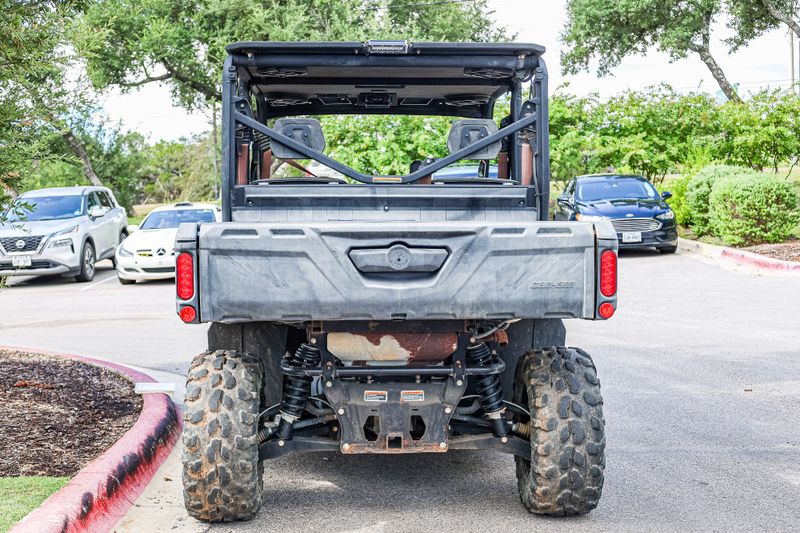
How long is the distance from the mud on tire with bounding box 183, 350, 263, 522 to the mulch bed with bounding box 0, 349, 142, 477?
1.08 m

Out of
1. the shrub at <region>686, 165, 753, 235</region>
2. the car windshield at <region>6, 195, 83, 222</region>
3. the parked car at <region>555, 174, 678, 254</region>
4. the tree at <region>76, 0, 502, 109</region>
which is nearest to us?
the parked car at <region>555, 174, 678, 254</region>

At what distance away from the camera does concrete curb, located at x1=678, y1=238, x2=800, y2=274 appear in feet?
54.2

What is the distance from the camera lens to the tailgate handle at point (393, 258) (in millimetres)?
4672

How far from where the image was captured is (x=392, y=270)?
469cm

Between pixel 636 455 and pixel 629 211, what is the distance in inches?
553

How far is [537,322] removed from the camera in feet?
19.1

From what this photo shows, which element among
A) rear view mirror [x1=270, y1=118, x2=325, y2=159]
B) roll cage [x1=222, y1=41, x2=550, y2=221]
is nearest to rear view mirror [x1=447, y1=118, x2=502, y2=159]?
roll cage [x1=222, y1=41, x2=550, y2=221]

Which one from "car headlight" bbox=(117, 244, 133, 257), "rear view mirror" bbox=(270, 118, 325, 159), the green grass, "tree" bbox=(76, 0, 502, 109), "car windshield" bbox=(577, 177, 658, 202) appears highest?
"tree" bbox=(76, 0, 502, 109)

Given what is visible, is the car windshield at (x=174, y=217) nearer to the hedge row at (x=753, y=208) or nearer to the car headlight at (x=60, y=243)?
the car headlight at (x=60, y=243)

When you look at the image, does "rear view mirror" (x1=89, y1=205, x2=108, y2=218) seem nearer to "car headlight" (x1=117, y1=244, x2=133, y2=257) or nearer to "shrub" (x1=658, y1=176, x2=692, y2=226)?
"car headlight" (x1=117, y1=244, x2=133, y2=257)

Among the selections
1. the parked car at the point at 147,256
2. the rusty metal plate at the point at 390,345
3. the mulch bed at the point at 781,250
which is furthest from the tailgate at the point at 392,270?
the parked car at the point at 147,256

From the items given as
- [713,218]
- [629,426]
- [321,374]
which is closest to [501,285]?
[321,374]

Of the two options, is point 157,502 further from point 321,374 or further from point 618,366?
point 618,366

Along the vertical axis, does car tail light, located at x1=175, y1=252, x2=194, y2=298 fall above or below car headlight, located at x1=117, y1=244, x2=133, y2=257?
above
